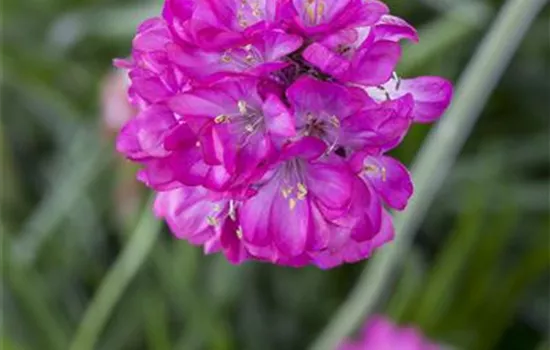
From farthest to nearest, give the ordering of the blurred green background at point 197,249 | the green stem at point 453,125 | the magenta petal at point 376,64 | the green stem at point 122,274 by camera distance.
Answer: the blurred green background at point 197,249 < the green stem at point 122,274 < the green stem at point 453,125 < the magenta petal at point 376,64

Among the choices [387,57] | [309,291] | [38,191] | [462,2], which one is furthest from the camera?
[38,191]

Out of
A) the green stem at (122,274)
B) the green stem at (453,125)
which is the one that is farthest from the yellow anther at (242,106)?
the green stem at (122,274)

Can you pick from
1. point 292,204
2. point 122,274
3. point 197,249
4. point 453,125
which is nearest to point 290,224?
point 292,204

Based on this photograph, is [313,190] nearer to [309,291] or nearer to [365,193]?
[365,193]

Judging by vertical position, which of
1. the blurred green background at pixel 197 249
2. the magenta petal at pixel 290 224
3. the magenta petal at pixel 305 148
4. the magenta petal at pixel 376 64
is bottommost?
the blurred green background at pixel 197 249

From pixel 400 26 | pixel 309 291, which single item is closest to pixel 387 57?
pixel 400 26

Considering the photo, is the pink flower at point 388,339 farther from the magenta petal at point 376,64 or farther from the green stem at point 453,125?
the magenta petal at point 376,64

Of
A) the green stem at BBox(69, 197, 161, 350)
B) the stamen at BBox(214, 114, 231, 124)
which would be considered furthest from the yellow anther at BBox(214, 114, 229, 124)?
the green stem at BBox(69, 197, 161, 350)
